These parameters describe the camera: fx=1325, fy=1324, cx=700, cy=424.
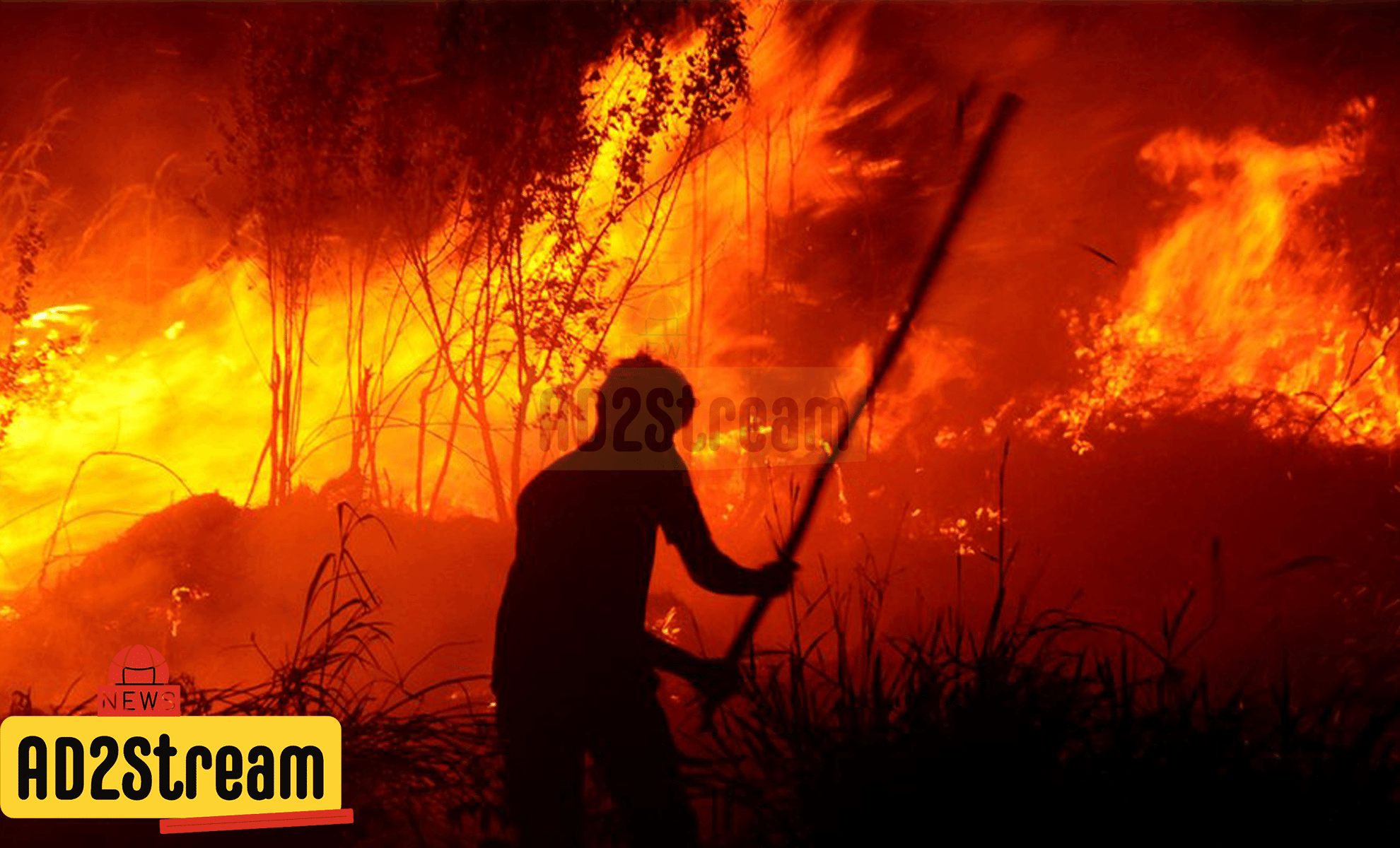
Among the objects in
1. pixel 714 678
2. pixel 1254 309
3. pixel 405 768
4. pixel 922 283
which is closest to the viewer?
pixel 714 678

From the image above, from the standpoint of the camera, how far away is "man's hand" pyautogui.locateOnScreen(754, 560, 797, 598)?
398cm

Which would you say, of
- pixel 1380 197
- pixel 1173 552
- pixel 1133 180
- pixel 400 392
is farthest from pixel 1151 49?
pixel 400 392

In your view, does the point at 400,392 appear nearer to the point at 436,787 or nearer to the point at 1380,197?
the point at 436,787

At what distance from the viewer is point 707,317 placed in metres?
11.4

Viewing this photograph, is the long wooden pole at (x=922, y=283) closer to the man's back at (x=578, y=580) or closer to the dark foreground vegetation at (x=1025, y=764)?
the dark foreground vegetation at (x=1025, y=764)

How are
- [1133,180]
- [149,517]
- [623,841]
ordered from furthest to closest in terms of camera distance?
[1133,180] < [149,517] < [623,841]

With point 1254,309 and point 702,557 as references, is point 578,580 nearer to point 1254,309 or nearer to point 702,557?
point 702,557

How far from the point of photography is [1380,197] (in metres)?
11.0

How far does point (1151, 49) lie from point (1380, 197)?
2.33m

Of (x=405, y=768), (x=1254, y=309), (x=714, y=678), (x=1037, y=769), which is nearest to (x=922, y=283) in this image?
(x=714, y=678)

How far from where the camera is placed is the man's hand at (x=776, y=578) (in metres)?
3.98

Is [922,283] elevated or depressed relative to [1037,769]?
elevated

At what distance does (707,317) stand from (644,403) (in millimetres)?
7409

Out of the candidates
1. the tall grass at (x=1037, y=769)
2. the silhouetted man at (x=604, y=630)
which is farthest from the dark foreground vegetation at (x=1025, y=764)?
the silhouetted man at (x=604, y=630)
